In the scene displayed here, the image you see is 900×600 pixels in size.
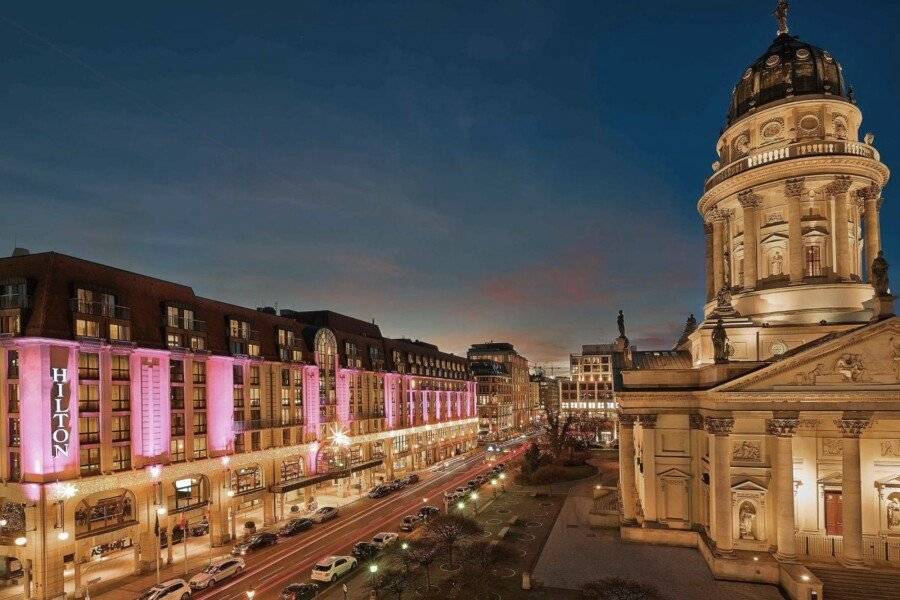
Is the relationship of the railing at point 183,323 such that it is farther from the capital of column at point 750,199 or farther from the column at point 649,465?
the capital of column at point 750,199

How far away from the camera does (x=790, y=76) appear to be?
171ft

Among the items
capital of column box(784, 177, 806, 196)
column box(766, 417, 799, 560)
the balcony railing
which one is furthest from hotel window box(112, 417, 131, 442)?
capital of column box(784, 177, 806, 196)

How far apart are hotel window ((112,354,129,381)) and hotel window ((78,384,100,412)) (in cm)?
194

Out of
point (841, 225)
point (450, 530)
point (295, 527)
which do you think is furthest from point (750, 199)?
point (295, 527)

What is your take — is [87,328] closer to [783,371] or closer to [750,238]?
[783,371]

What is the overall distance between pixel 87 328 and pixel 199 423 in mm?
14922

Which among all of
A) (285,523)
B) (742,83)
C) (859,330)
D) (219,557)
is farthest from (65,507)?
(742,83)

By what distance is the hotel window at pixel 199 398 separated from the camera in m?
54.8

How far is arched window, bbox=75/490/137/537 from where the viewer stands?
1677 inches

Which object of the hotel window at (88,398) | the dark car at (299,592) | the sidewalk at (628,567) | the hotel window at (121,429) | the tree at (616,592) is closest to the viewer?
the tree at (616,592)

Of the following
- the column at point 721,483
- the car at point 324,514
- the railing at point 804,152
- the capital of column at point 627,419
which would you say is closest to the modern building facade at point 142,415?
the car at point 324,514

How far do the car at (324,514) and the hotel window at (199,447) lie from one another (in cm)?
1374

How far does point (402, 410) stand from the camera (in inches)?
4013

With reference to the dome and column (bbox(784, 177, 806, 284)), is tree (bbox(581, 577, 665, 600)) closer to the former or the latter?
column (bbox(784, 177, 806, 284))
